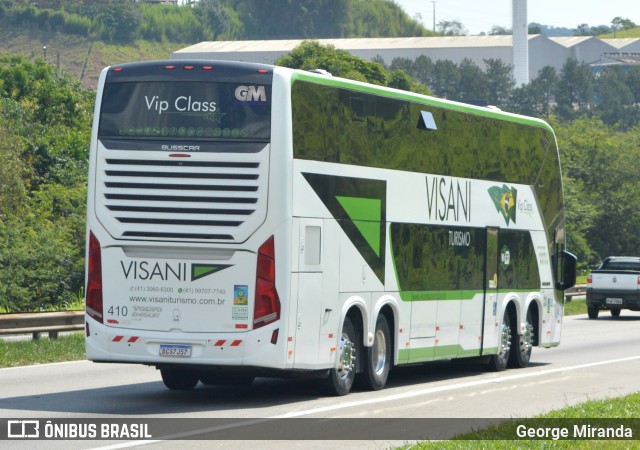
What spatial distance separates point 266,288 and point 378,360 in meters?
2.98

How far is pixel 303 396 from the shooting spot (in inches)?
633

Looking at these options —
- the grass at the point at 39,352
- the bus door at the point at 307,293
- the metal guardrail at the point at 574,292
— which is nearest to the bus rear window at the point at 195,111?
the bus door at the point at 307,293

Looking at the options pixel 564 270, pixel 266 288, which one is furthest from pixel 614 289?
pixel 266 288

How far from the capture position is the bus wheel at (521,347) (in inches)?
849

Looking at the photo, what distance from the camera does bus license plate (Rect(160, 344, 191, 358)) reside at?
14.6 metres

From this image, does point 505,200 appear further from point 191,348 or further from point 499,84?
point 499,84

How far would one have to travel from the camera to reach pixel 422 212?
59.2 ft

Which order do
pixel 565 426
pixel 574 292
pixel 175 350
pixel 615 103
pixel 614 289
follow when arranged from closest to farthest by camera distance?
1. pixel 565 426
2. pixel 175 350
3. pixel 614 289
4. pixel 574 292
5. pixel 615 103

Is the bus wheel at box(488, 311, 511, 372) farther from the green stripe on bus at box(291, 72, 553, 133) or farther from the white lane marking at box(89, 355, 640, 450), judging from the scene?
the green stripe on bus at box(291, 72, 553, 133)

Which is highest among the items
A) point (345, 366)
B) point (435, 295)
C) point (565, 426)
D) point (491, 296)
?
point (435, 295)

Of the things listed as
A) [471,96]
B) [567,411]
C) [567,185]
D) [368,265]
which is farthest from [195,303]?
[471,96]

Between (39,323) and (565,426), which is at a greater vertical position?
(565,426)

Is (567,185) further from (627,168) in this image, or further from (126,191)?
(126,191)

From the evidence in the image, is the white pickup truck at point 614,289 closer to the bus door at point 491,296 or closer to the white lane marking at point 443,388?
the white lane marking at point 443,388
